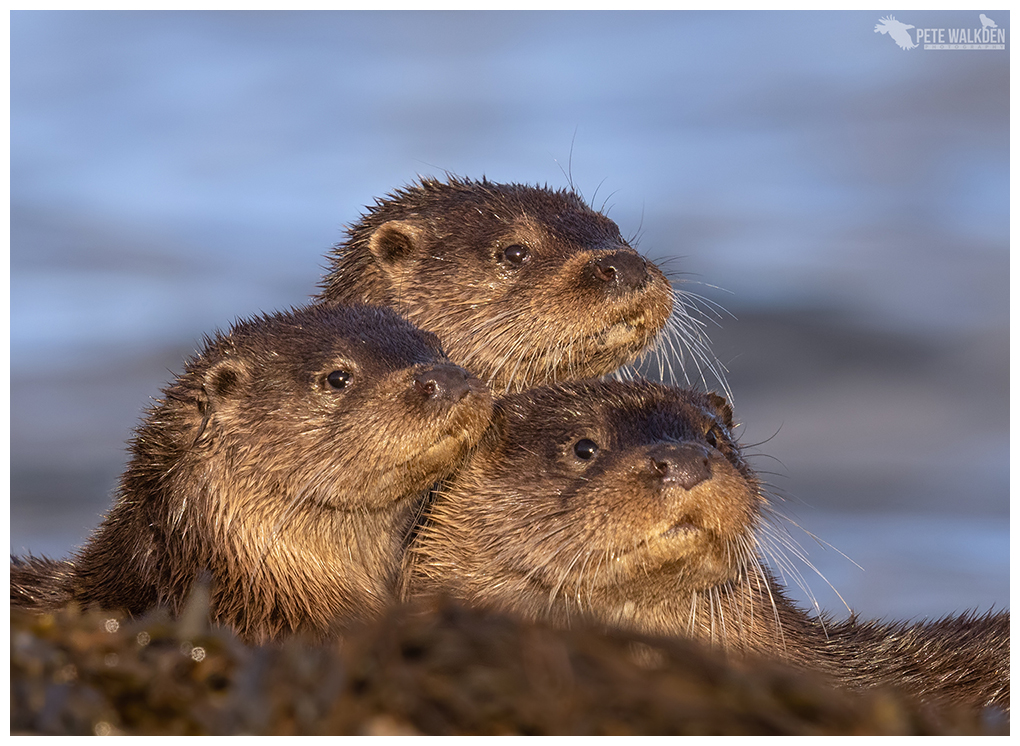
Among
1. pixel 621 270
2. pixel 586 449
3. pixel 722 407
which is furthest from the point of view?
pixel 621 270

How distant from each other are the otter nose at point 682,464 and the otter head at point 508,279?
5.16 feet

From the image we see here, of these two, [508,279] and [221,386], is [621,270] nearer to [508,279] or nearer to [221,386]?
[508,279]

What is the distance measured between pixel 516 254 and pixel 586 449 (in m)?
1.83

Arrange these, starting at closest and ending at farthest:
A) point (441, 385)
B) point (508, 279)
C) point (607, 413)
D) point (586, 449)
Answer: point (441, 385) → point (586, 449) → point (607, 413) → point (508, 279)

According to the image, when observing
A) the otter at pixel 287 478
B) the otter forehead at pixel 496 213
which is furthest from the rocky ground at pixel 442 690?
the otter forehead at pixel 496 213

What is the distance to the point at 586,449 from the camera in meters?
4.64

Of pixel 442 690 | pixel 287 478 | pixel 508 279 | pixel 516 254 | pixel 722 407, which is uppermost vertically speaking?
pixel 516 254

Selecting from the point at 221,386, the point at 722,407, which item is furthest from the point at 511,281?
the point at 221,386

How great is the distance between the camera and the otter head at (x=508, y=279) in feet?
19.2

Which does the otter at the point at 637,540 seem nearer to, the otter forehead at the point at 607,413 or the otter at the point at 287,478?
the otter forehead at the point at 607,413

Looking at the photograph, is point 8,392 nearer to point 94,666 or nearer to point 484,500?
point 94,666

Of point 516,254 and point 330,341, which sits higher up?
point 516,254

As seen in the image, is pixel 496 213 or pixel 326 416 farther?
pixel 496 213

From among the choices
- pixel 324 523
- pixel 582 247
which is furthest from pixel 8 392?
pixel 582 247
